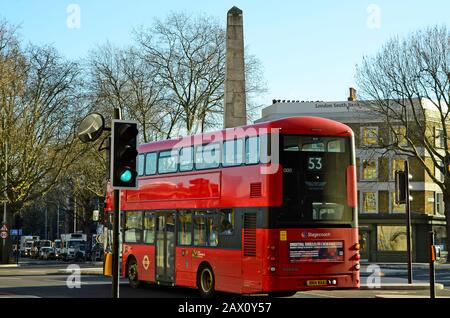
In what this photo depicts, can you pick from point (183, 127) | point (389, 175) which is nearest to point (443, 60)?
point (389, 175)

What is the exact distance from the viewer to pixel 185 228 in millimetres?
22031

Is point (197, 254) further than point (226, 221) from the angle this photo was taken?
Yes

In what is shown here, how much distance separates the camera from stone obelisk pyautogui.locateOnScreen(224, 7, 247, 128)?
107 ft

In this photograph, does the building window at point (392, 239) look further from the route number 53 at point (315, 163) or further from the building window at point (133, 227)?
the route number 53 at point (315, 163)

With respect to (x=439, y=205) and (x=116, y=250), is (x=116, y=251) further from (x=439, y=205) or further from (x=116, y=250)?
(x=439, y=205)

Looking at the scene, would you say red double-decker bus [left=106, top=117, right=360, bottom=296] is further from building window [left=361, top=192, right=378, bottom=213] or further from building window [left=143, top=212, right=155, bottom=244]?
building window [left=361, top=192, right=378, bottom=213]

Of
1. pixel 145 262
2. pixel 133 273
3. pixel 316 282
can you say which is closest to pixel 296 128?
pixel 316 282

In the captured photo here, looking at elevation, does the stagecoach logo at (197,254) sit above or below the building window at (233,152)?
below

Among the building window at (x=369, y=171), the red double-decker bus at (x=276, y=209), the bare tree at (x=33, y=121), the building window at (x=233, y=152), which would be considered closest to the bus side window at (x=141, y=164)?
the red double-decker bus at (x=276, y=209)

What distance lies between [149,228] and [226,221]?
4.73 metres

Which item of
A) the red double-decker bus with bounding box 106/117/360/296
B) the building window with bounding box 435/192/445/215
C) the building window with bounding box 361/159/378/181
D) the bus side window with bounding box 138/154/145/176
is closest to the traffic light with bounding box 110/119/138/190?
the red double-decker bus with bounding box 106/117/360/296

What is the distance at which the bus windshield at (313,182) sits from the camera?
18.4 metres

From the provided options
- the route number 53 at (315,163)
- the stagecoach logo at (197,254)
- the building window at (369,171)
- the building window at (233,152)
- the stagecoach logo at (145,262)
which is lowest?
the stagecoach logo at (145,262)

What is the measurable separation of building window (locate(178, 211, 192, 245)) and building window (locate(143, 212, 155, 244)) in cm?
180
